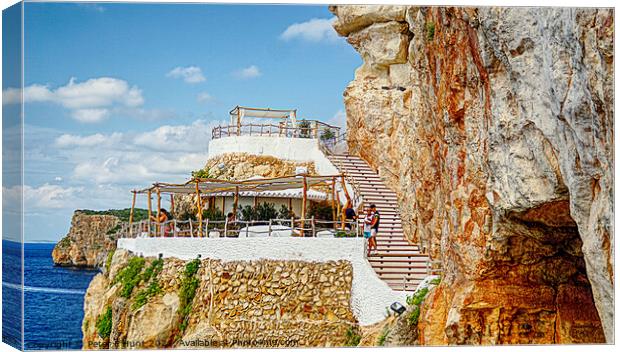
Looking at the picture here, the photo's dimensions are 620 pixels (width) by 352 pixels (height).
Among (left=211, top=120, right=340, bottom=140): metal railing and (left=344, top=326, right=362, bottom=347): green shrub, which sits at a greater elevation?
(left=211, top=120, right=340, bottom=140): metal railing

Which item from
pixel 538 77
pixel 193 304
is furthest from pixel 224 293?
pixel 538 77

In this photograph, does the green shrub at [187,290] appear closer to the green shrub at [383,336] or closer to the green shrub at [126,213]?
the green shrub at [126,213]

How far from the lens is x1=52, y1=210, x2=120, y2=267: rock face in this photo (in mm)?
17016

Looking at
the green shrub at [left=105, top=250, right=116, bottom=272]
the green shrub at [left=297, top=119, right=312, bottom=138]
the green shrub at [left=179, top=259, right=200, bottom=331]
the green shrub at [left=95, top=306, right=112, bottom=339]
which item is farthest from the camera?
the green shrub at [left=297, top=119, right=312, bottom=138]

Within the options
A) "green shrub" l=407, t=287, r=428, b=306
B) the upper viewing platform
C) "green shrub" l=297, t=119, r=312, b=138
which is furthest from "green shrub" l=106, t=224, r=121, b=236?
"green shrub" l=407, t=287, r=428, b=306

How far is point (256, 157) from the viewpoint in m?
27.5

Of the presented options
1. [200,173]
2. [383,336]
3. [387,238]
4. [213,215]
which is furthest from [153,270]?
[200,173]

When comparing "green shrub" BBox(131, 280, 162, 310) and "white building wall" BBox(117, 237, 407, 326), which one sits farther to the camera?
"green shrub" BBox(131, 280, 162, 310)

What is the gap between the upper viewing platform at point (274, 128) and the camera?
27.2 meters

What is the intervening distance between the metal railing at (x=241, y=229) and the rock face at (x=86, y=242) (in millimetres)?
621

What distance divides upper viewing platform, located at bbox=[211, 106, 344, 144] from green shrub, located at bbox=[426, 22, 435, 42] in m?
11.9

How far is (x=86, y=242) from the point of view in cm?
2202

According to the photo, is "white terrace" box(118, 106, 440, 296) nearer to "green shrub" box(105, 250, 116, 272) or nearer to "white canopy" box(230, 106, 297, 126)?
"white canopy" box(230, 106, 297, 126)

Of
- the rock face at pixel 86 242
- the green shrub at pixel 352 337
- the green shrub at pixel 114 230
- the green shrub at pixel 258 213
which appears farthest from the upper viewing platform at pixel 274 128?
the green shrub at pixel 352 337
